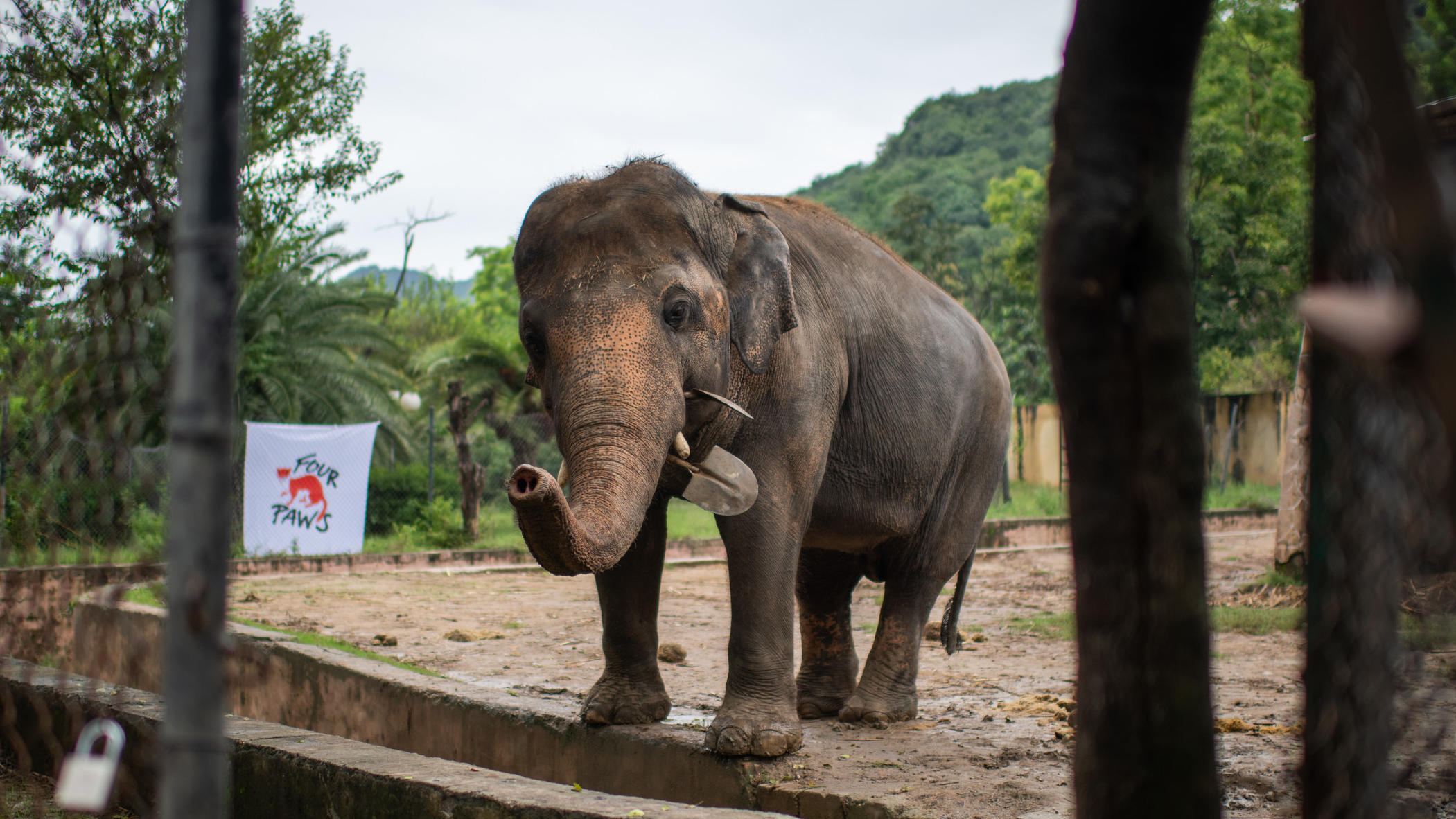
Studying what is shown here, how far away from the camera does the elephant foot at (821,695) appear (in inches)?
225

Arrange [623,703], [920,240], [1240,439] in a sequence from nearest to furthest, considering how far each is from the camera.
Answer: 1. [623,703]
2. [1240,439]
3. [920,240]

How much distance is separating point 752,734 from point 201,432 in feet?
10.7

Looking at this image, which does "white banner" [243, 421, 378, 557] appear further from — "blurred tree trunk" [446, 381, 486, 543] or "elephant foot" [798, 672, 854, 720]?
"elephant foot" [798, 672, 854, 720]

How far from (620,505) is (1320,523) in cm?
260

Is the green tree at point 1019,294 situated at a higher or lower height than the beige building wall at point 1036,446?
higher

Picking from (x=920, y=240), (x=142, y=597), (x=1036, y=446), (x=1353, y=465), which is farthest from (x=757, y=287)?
(x=920, y=240)

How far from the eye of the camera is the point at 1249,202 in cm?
2862

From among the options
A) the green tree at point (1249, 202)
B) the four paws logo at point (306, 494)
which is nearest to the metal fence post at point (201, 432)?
the four paws logo at point (306, 494)

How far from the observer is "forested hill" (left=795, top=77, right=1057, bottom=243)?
80.9 metres

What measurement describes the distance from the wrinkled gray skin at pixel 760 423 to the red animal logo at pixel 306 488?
1067cm

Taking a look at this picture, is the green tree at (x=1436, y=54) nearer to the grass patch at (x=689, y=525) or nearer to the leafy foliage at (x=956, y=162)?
the grass patch at (x=689, y=525)

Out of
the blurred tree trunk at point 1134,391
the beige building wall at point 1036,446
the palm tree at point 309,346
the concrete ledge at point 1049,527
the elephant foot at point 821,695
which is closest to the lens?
the blurred tree trunk at point 1134,391

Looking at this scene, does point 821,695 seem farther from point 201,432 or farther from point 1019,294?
point 1019,294

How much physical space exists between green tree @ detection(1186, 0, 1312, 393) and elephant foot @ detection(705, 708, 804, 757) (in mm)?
20088
